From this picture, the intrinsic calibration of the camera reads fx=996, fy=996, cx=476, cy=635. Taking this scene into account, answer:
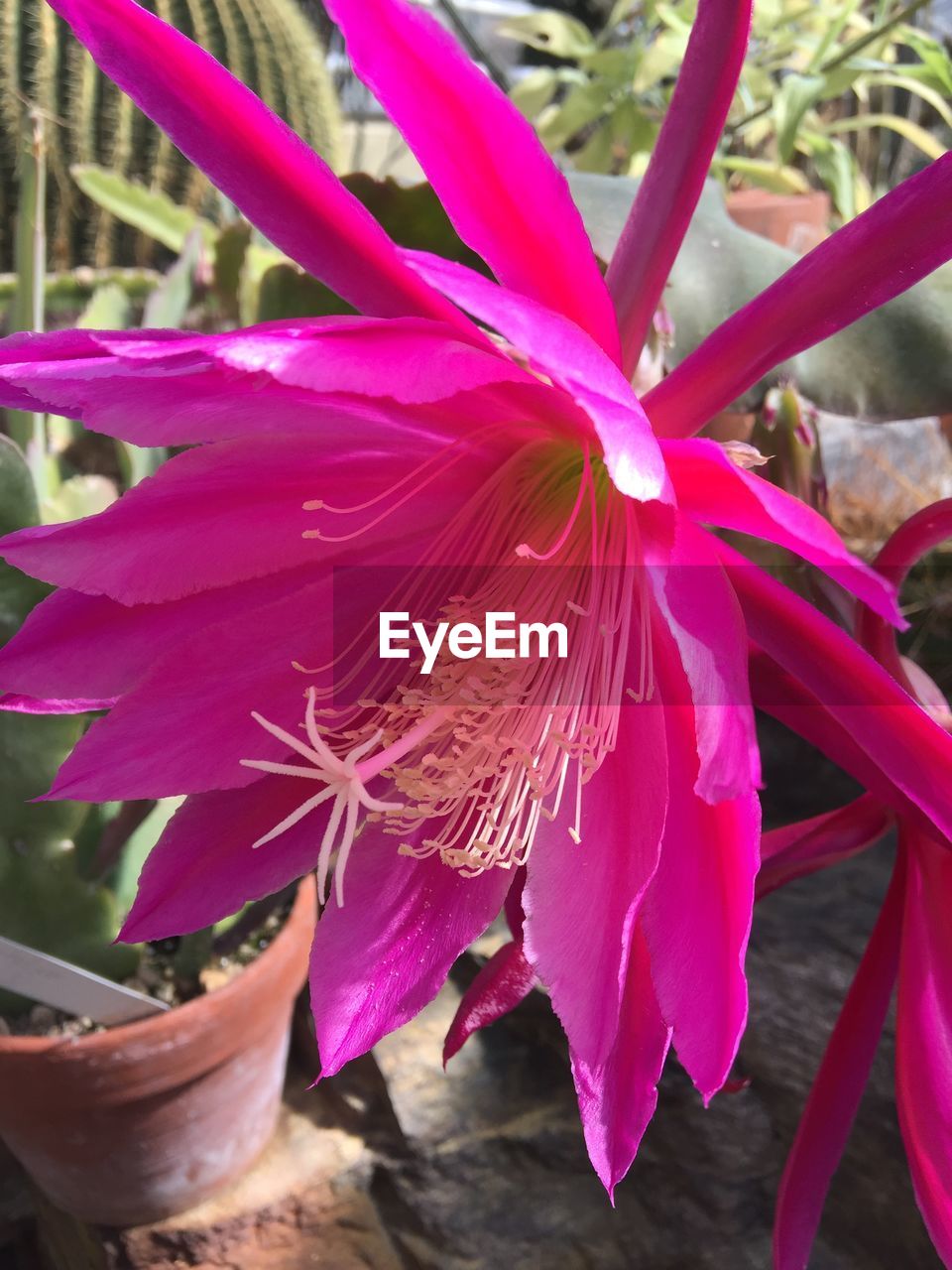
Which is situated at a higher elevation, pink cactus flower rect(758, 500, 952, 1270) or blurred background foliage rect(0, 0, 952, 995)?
blurred background foliage rect(0, 0, 952, 995)

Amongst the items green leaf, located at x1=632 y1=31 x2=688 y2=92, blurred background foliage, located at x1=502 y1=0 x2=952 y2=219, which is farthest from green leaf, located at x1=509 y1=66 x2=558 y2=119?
green leaf, located at x1=632 y1=31 x2=688 y2=92

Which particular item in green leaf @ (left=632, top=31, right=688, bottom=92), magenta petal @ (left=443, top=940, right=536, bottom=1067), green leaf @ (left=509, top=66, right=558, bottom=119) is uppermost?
green leaf @ (left=632, top=31, right=688, bottom=92)

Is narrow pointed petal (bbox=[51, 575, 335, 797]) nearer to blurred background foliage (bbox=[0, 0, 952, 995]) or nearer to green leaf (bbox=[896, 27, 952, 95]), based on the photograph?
blurred background foliage (bbox=[0, 0, 952, 995])

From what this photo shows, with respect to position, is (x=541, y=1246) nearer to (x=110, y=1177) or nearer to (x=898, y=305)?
(x=110, y=1177)

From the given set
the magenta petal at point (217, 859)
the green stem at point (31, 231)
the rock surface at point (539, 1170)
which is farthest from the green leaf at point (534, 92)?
the magenta petal at point (217, 859)

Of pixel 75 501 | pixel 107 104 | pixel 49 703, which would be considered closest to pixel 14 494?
pixel 75 501

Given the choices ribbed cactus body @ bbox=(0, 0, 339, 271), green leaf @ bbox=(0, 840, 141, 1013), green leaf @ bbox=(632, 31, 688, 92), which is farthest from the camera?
ribbed cactus body @ bbox=(0, 0, 339, 271)

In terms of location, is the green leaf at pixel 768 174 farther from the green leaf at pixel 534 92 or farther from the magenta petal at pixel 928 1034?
the magenta petal at pixel 928 1034
